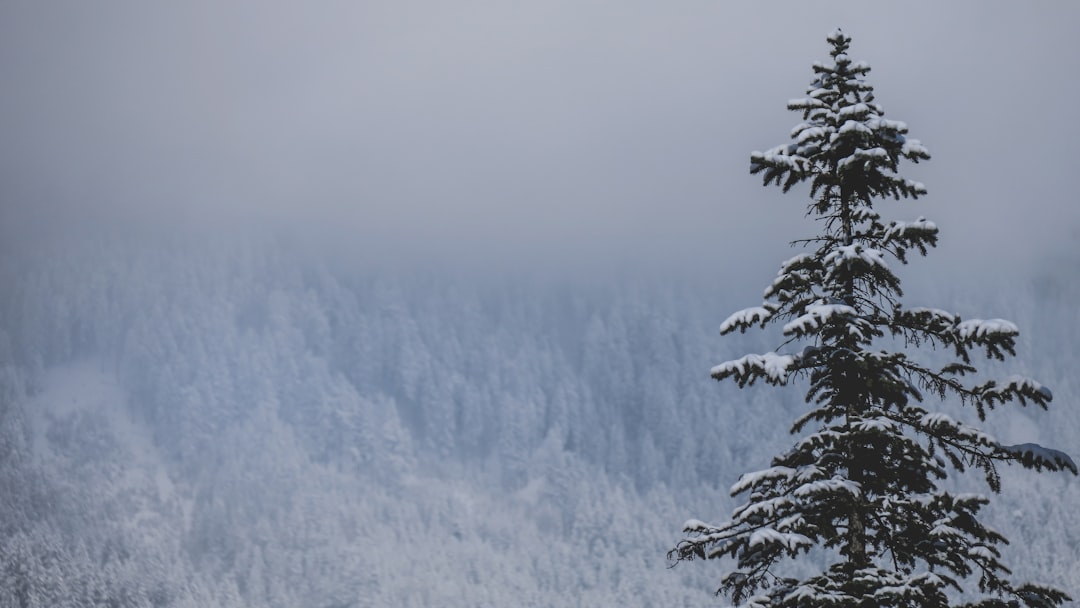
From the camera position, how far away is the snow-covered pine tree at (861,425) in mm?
17047

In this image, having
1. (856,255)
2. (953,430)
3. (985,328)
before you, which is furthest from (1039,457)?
(856,255)

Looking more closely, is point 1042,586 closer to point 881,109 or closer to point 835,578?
point 835,578

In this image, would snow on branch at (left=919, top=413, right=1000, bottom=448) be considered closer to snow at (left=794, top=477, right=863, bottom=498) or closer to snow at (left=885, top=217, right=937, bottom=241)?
snow at (left=794, top=477, right=863, bottom=498)

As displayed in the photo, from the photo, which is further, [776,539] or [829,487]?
[829,487]

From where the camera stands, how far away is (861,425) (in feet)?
Answer: 57.0

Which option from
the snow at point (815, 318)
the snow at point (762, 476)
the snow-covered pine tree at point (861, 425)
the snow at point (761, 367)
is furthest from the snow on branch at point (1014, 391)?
the snow at point (762, 476)

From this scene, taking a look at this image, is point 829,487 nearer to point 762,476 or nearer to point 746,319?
point 762,476

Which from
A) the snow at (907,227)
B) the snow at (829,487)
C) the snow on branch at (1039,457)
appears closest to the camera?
the snow on branch at (1039,457)

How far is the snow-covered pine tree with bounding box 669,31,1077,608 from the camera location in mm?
17047

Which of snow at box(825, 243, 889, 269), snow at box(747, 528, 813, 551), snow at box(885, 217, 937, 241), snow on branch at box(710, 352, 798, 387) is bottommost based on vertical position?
snow at box(747, 528, 813, 551)

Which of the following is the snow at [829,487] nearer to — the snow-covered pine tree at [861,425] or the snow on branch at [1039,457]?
the snow-covered pine tree at [861,425]

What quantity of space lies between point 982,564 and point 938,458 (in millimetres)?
1642

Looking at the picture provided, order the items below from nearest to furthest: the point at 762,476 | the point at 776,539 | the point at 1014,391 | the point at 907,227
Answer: the point at 776,539 → the point at 1014,391 → the point at 762,476 → the point at 907,227

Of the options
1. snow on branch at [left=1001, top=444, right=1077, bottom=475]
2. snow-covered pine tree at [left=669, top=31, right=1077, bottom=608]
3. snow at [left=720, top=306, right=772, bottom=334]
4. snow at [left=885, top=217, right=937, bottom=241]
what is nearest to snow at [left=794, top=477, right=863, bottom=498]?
snow-covered pine tree at [left=669, top=31, right=1077, bottom=608]
